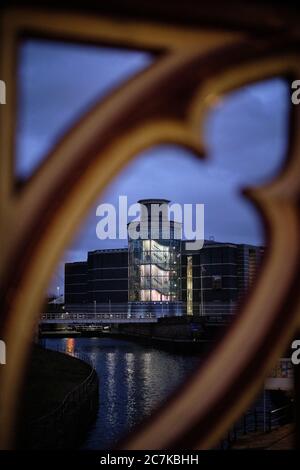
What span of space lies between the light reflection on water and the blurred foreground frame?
23.0ft

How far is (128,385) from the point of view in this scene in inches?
1153

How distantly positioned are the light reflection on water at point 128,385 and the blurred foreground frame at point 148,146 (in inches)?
276

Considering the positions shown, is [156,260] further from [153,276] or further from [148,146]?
[148,146]

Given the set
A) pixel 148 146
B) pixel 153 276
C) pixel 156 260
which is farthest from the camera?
pixel 156 260

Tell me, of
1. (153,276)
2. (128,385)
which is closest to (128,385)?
(128,385)

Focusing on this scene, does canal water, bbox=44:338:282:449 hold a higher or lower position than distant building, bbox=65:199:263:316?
lower

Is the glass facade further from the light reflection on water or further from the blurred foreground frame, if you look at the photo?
the blurred foreground frame

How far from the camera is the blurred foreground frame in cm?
381

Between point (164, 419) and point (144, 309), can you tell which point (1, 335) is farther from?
point (144, 309)

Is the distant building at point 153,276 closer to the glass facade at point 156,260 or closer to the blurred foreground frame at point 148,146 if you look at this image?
the glass facade at point 156,260

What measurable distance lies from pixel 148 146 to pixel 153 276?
75064 millimetres

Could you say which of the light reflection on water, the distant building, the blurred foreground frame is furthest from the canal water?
the distant building
